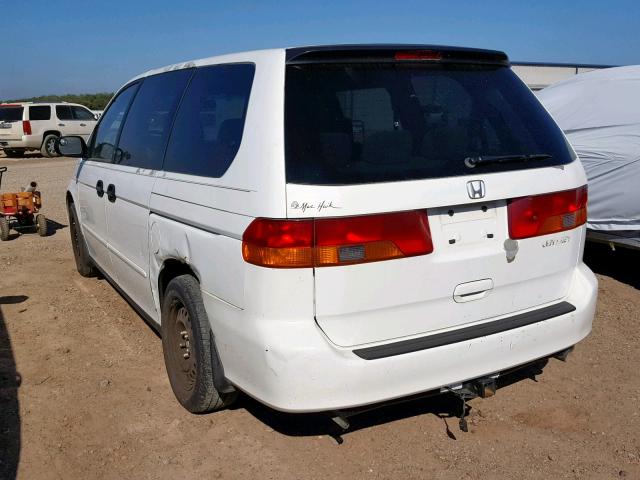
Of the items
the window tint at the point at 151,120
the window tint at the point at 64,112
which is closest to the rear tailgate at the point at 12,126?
the window tint at the point at 64,112

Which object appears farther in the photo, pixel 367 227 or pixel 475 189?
pixel 475 189

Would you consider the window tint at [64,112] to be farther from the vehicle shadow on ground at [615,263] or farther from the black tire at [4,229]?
the vehicle shadow on ground at [615,263]

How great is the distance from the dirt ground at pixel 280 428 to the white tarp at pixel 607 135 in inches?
48.4

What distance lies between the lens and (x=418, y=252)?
260 cm

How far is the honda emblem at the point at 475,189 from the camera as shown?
268 centimetres

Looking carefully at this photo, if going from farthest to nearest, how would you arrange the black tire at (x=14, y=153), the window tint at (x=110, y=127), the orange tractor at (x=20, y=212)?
the black tire at (x=14, y=153) → the orange tractor at (x=20, y=212) → the window tint at (x=110, y=127)

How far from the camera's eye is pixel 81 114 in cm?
2361

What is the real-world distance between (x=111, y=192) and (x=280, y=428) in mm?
2030

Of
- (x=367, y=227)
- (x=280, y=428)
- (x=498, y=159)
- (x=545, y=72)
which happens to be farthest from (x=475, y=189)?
(x=545, y=72)

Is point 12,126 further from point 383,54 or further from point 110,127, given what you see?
point 383,54

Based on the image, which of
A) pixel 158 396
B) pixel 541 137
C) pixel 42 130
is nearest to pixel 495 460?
pixel 541 137

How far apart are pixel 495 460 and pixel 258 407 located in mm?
1283

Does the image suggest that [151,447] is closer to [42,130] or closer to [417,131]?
[417,131]

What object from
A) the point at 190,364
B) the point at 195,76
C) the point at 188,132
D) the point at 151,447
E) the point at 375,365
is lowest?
the point at 151,447
